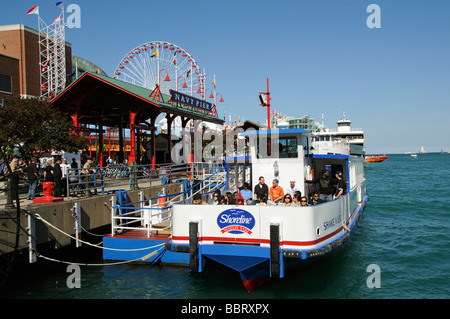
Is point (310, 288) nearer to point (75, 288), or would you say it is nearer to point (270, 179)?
point (270, 179)

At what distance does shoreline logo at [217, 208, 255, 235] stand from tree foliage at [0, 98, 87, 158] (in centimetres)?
1255

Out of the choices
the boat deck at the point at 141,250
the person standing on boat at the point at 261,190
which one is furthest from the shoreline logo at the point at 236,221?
the boat deck at the point at 141,250

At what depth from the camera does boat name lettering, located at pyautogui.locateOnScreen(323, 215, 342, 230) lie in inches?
381

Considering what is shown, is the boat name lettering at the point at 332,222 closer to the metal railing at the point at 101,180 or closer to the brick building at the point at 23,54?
the metal railing at the point at 101,180

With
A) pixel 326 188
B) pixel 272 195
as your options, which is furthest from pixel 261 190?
pixel 326 188

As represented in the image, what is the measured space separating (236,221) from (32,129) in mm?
13694

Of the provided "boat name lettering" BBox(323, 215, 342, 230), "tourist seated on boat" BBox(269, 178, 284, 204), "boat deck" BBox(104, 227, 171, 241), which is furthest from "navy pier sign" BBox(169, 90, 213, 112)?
"boat name lettering" BBox(323, 215, 342, 230)

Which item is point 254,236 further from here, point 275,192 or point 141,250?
point 141,250

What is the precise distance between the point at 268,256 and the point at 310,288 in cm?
222

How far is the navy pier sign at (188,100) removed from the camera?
26.0m

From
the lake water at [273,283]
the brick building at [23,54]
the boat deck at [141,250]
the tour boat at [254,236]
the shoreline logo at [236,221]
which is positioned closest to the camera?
the tour boat at [254,236]

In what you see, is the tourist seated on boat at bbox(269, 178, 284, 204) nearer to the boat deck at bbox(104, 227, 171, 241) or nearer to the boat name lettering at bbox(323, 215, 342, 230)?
the boat name lettering at bbox(323, 215, 342, 230)

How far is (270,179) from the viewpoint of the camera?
1227 centimetres

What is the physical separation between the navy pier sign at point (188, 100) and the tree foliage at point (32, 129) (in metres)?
8.13
